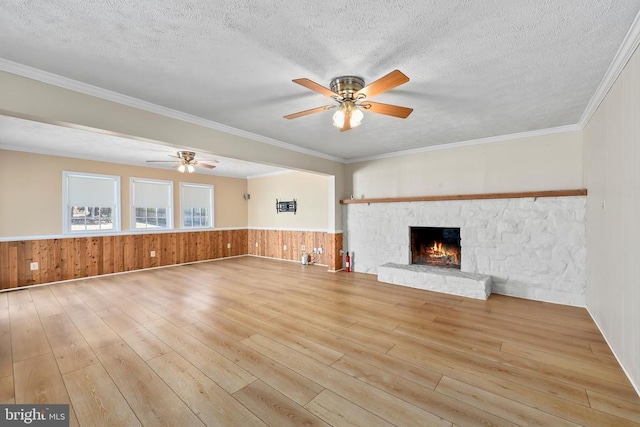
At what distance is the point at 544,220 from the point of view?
12.8 feet

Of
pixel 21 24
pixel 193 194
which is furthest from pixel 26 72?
pixel 193 194

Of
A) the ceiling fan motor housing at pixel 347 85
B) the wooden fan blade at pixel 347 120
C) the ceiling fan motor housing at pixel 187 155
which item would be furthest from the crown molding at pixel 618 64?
the ceiling fan motor housing at pixel 187 155

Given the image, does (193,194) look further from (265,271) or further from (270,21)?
(270,21)

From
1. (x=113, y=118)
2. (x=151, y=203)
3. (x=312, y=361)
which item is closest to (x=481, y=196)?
(x=312, y=361)

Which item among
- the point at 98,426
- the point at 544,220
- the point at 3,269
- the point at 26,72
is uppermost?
the point at 26,72

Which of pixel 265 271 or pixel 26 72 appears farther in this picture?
pixel 265 271

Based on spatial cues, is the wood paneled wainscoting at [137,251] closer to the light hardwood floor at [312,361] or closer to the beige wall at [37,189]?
the beige wall at [37,189]

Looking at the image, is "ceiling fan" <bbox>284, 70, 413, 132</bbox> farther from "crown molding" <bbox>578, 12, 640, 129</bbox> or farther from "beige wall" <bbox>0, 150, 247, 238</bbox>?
"beige wall" <bbox>0, 150, 247, 238</bbox>

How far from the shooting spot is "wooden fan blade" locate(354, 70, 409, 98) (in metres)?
1.95

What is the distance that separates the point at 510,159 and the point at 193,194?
7132 millimetres

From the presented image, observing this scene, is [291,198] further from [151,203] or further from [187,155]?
[151,203]

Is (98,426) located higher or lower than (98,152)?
lower

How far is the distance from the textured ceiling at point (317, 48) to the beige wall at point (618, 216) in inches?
13.0

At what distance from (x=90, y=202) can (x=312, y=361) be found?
5.87 metres
